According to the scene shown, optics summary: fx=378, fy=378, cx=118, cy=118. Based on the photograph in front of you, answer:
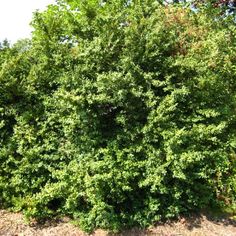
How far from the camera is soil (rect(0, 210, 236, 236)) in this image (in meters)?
7.68

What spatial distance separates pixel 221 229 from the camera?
25.5 feet

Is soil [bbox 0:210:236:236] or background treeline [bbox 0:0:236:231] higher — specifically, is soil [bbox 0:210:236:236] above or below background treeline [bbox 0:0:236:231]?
below

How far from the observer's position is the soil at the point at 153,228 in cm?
768

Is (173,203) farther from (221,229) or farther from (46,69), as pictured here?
(46,69)

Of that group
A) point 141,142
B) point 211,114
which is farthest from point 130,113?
point 211,114

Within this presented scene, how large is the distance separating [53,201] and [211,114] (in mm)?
3949

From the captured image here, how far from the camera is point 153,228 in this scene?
7805mm

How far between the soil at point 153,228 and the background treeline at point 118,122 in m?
0.21

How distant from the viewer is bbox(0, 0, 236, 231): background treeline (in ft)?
25.0

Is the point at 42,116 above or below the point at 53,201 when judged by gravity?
above

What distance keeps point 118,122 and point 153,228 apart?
2.31 m

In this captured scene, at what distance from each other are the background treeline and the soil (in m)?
0.21

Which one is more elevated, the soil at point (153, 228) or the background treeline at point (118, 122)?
the background treeline at point (118, 122)

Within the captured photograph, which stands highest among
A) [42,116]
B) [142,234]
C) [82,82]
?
[82,82]
